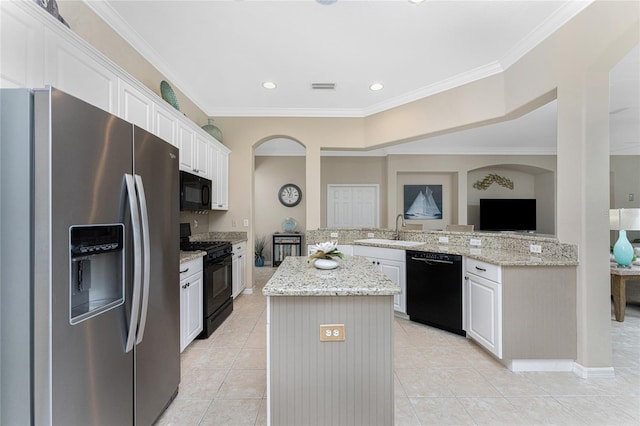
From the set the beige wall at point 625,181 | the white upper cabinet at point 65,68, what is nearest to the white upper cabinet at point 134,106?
the white upper cabinet at point 65,68

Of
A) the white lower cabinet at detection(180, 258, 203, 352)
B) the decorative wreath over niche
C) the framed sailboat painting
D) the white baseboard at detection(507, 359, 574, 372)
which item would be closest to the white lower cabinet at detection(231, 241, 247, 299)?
the white lower cabinet at detection(180, 258, 203, 352)

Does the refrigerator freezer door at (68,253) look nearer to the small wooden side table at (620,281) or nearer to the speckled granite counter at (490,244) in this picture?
the speckled granite counter at (490,244)

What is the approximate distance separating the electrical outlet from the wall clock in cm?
531

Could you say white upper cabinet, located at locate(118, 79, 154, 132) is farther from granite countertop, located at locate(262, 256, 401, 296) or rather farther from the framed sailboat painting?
the framed sailboat painting

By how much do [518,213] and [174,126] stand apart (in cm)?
755

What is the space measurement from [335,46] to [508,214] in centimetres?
624

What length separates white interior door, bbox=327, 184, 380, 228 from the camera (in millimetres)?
6441

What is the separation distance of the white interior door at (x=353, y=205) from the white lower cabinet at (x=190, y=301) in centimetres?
420

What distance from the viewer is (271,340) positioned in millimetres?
1362

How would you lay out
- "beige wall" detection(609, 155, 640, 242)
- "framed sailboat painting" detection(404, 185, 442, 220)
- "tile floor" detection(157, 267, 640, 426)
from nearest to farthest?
"tile floor" detection(157, 267, 640, 426)
"beige wall" detection(609, 155, 640, 242)
"framed sailboat painting" detection(404, 185, 442, 220)

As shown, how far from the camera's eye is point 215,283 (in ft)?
9.39

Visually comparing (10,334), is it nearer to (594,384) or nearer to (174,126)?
(174,126)

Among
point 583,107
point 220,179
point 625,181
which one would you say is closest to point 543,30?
point 583,107

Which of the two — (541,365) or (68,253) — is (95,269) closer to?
(68,253)
